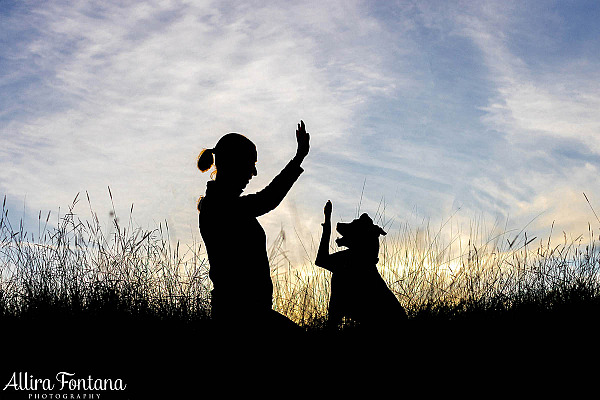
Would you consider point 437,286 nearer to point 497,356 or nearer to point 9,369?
point 497,356

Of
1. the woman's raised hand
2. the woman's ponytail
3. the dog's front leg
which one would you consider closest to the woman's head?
the woman's ponytail

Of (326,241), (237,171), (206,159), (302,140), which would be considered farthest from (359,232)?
(206,159)

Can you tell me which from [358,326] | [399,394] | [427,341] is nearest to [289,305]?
[358,326]

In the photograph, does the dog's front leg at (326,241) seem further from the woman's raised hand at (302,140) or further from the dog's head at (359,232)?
the woman's raised hand at (302,140)

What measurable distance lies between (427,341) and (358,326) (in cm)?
60

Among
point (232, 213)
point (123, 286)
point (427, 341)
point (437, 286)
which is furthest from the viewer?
point (437, 286)

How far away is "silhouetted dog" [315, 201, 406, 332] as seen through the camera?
3551mm

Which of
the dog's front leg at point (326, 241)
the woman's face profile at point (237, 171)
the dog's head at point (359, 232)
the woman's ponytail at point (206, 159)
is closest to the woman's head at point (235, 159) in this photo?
the woman's face profile at point (237, 171)

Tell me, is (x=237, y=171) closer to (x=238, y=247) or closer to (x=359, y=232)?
(x=238, y=247)

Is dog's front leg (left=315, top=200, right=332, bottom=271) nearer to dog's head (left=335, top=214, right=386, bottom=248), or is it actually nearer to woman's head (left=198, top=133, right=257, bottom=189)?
dog's head (left=335, top=214, right=386, bottom=248)

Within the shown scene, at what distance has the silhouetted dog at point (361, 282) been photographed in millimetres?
3551

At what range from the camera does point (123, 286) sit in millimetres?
4922

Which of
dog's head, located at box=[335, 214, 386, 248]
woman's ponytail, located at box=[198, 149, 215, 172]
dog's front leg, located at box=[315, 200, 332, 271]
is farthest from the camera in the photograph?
dog's head, located at box=[335, 214, 386, 248]

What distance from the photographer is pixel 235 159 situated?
9.98ft
